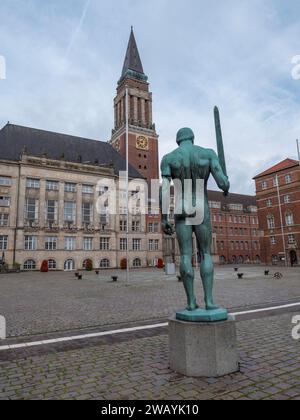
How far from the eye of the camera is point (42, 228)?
149 feet

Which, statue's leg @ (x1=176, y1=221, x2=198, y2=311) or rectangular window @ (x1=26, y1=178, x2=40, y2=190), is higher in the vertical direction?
rectangular window @ (x1=26, y1=178, x2=40, y2=190)

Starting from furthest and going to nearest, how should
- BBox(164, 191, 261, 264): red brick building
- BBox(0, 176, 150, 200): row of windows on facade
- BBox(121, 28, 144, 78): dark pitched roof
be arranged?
BBox(164, 191, 261, 264): red brick building
BBox(121, 28, 144, 78): dark pitched roof
BBox(0, 176, 150, 200): row of windows on facade

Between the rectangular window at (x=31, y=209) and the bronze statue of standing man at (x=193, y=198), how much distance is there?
44056mm

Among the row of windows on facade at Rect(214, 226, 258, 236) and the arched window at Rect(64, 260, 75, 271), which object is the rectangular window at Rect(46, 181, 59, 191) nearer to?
the arched window at Rect(64, 260, 75, 271)

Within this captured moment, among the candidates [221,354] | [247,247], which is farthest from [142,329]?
[247,247]

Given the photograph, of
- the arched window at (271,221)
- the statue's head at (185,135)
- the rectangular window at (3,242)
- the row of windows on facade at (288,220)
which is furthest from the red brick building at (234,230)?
the statue's head at (185,135)

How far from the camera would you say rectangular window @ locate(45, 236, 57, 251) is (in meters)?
45.6

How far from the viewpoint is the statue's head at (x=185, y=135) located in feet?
17.2

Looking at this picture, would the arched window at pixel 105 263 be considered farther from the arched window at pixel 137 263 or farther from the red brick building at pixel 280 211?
the red brick building at pixel 280 211

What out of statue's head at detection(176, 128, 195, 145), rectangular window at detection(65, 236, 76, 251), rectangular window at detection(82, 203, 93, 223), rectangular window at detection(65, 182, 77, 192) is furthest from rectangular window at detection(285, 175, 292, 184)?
statue's head at detection(176, 128, 195, 145)

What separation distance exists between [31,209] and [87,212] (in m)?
8.75

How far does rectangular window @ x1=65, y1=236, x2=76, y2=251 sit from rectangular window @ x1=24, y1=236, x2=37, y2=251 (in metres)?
4.59
